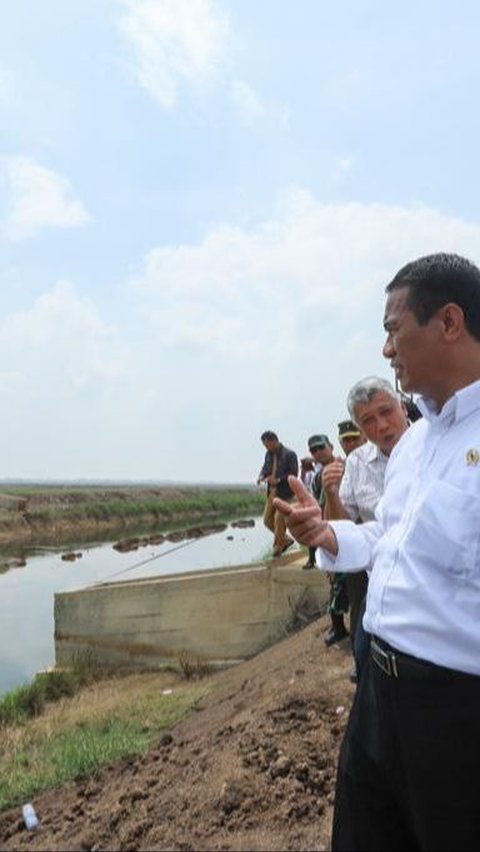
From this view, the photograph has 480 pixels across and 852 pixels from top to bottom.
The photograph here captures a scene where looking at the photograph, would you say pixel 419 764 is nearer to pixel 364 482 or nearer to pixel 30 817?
pixel 364 482

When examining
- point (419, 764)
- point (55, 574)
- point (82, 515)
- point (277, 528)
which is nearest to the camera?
point (419, 764)

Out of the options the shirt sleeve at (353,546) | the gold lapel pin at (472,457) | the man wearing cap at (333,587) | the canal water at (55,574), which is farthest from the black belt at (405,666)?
the canal water at (55,574)

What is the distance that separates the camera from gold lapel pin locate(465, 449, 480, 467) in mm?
1636

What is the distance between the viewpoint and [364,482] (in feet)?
12.6

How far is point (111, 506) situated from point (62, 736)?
98.0 ft

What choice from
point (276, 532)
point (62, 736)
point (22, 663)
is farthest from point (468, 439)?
point (22, 663)

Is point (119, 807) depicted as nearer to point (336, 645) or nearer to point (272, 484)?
point (336, 645)

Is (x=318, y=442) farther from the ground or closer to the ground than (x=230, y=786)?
farther from the ground

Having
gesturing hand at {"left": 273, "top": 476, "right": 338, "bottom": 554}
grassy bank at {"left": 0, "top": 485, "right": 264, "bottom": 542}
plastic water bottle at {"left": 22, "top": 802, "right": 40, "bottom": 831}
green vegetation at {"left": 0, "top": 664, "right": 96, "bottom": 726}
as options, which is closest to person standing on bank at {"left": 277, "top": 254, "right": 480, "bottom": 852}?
Answer: gesturing hand at {"left": 273, "top": 476, "right": 338, "bottom": 554}

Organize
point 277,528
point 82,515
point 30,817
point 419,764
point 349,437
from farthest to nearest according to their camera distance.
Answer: point 82,515, point 277,528, point 349,437, point 30,817, point 419,764

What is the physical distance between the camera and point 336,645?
5777 millimetres

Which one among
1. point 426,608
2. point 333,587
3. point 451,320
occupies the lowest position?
point 333,587

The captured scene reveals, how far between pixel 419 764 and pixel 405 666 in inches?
8.3

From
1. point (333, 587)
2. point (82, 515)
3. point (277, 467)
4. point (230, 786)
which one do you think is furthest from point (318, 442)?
point (82, 515)
